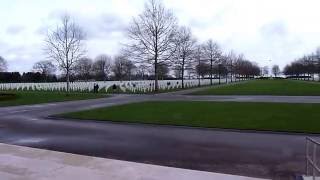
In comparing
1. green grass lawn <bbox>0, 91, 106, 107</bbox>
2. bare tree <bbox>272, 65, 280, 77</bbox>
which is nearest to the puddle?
green grass lawn <bbox>0, 91, 106, 107</bbox>

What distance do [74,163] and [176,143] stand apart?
369 cm

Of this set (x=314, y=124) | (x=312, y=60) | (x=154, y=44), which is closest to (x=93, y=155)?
(x=314, y=124)

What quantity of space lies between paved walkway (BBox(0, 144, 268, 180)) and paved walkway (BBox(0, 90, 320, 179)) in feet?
2.36

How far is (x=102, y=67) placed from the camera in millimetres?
120062

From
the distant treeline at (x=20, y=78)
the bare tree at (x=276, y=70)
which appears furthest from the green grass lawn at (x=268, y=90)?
the bare tree at (x=276, y=70)

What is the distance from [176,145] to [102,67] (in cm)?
11020

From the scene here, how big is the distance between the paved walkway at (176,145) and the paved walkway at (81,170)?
72 centimetres

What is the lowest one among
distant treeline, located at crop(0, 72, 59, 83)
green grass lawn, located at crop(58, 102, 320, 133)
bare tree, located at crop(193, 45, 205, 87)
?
green grass lawn, located at crop(58, 102, 320, 133)

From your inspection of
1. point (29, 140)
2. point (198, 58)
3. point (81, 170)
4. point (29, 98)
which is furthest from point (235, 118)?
point (198, 58)

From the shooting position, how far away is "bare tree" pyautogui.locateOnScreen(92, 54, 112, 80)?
115 m

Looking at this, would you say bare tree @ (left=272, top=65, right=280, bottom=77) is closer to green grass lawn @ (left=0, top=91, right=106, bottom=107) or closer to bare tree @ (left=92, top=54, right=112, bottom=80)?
bare tree @ (left=92, top=54, right=112, bottom=80)

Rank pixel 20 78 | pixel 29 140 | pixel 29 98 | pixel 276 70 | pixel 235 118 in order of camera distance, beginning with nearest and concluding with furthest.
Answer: pixel 29 140, pixel 235 118, pixel 29 98, pixel 20 78, pixel 276 70

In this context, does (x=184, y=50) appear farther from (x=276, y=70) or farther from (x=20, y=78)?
(x=276, y=70)

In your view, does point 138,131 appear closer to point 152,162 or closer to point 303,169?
point 152,162
